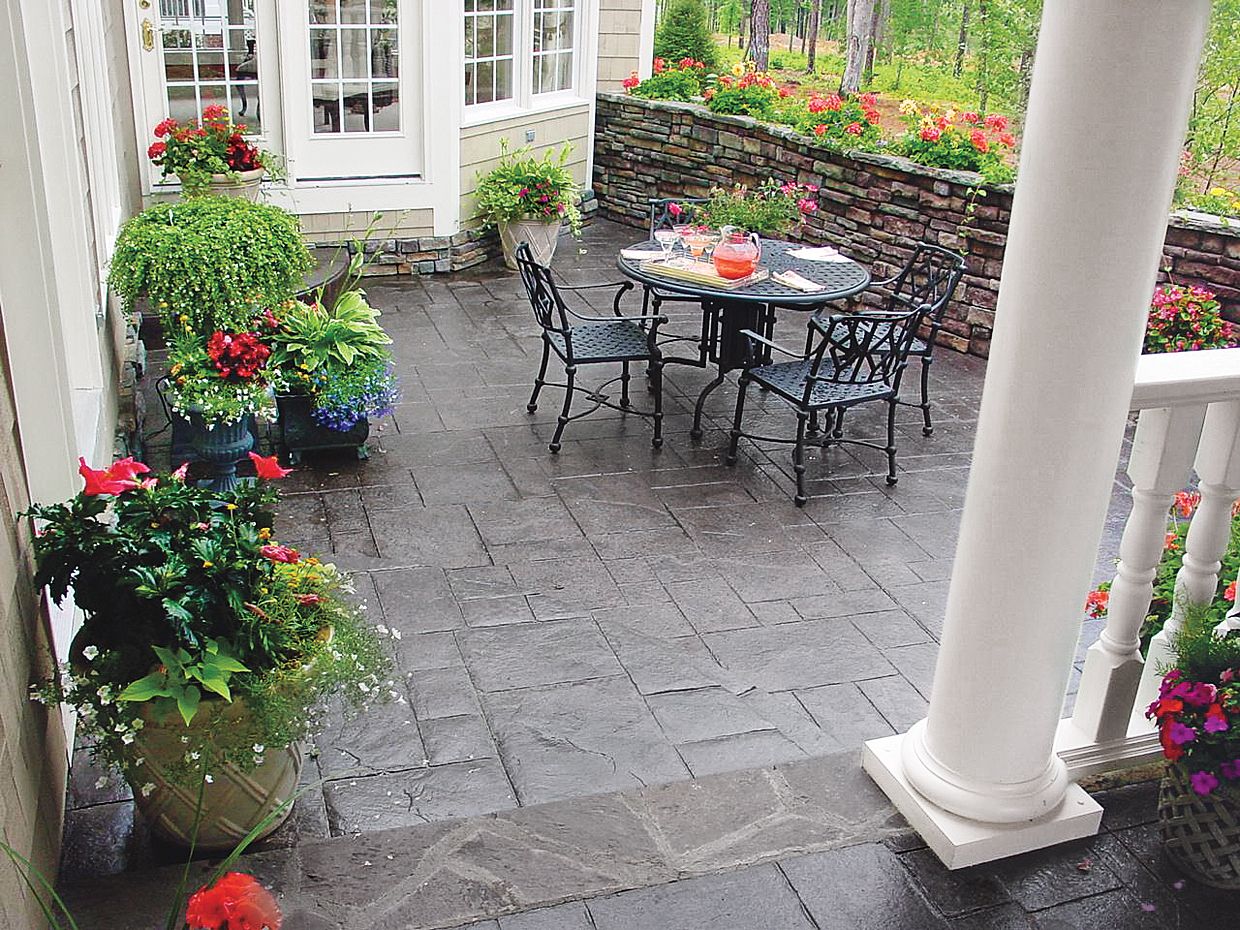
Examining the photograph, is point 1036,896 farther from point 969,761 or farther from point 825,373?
point 825,373

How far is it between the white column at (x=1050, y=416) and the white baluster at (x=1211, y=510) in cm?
28

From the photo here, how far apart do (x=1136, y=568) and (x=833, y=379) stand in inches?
104

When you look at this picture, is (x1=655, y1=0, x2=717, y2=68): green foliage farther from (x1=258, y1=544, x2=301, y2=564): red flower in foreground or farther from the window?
(x1=258, y1=544, x2=301, y2=564): red flower in foreground

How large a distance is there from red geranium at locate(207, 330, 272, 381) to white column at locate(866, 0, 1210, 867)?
2984 millimetres

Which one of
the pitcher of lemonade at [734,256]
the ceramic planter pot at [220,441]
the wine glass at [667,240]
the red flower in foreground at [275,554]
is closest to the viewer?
the red flower in foreground at [275,554]

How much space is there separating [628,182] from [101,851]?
793cm

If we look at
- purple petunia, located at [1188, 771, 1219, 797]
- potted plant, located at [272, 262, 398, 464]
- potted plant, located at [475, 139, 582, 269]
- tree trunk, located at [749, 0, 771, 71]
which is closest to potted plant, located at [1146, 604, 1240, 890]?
purple petunia, located at [1188, 771, 1219, 797]

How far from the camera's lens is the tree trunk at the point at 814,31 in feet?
39.9

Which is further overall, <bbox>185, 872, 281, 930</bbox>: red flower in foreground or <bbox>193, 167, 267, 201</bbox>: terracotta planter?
<bbox>193, 167, 267, 201</bbox>: terracotta planter

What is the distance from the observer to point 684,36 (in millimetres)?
10750

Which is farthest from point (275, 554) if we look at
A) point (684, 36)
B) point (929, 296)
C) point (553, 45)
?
point (684, 36)

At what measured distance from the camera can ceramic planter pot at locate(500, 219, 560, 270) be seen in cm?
848

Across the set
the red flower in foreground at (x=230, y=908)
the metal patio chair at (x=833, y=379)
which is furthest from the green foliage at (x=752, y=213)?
the red flower in foreground at (x=230, y=908)

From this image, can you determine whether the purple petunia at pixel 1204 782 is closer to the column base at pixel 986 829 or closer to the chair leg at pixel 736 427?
the column base at pixel 986 829
